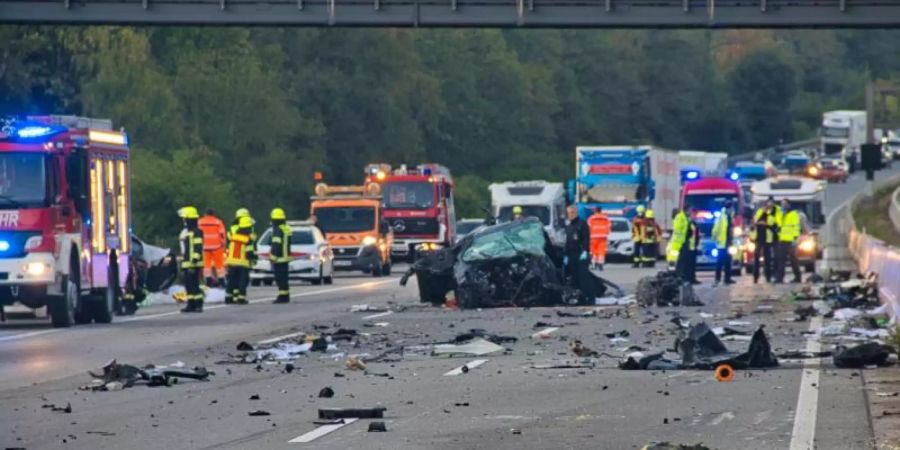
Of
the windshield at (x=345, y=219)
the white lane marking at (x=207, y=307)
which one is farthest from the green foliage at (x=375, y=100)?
the windshield at (x=345, y=219)

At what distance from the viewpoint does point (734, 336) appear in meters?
23.8

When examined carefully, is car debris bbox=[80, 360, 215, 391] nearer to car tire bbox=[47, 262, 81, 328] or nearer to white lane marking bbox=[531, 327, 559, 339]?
white lane marking bbox=[531, 327, 559, 339]

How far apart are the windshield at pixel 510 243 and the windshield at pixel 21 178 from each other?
6.96 m

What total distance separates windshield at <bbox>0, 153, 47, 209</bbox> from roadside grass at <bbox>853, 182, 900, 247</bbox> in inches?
1447

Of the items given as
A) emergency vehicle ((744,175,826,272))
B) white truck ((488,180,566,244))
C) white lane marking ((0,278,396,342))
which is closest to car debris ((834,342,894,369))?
white lane marking ((0,278,396,342))

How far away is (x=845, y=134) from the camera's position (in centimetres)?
13488

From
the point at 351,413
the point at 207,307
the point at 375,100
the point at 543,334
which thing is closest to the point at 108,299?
the point at 207,307

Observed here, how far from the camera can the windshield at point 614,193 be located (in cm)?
6359

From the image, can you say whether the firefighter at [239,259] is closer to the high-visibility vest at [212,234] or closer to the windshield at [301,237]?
the high-visibility vest at [212,234]

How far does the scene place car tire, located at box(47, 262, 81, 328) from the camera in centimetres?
2809

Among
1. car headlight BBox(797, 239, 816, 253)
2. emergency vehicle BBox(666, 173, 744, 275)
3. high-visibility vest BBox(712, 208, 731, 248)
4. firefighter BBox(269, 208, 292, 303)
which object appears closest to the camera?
firefighter BBox(269, 208, 292, 303)

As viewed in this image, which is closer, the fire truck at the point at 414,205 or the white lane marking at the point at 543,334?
the white lane marking at the point at 543,334

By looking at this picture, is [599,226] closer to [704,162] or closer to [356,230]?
[356,230]

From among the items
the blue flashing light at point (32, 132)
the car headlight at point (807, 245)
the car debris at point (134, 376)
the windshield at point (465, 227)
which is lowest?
the windshield at point (465, 227)
